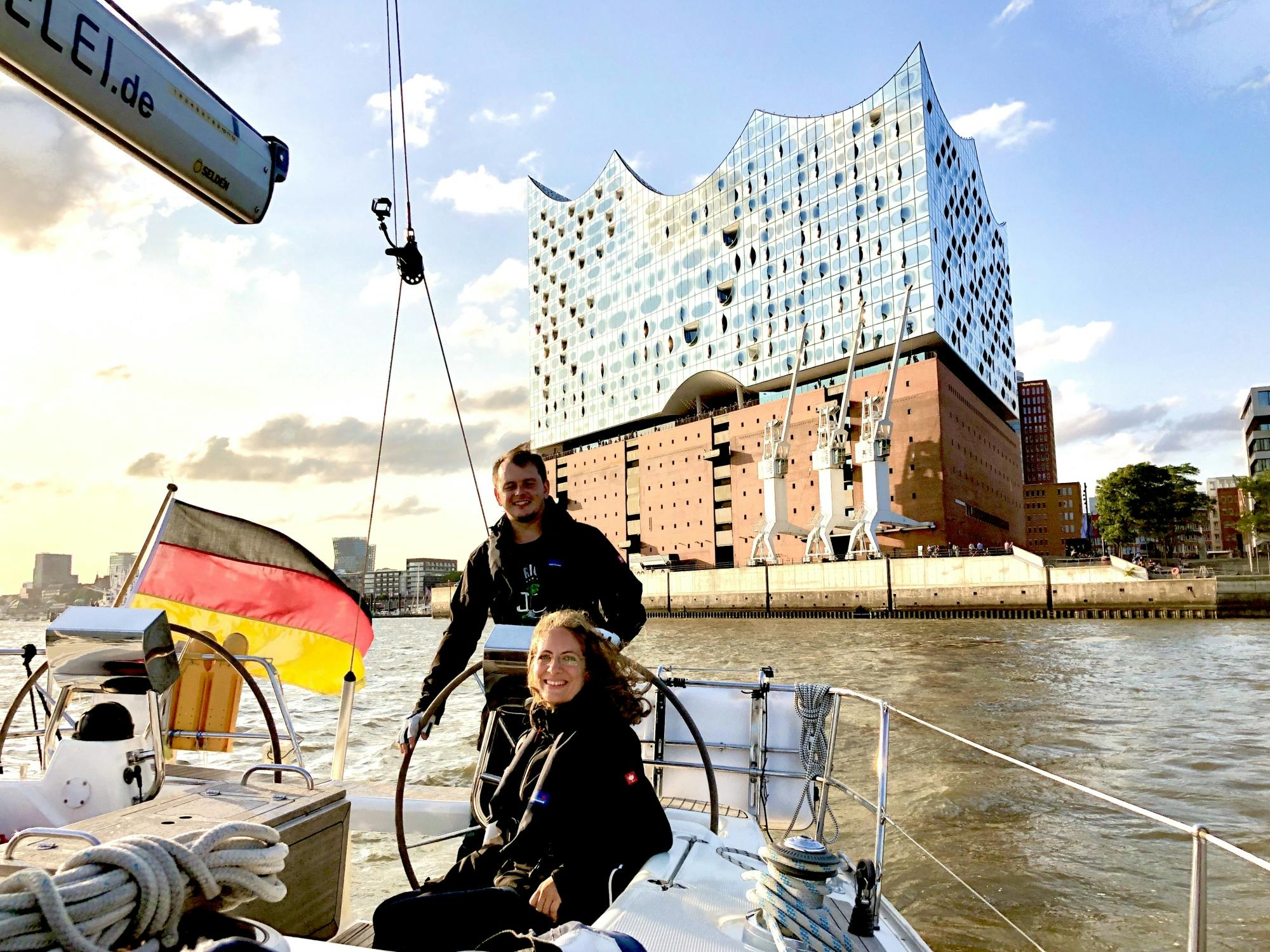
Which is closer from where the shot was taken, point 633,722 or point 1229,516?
point 633,722

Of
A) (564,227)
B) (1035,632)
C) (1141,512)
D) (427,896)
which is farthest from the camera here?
(564,227)

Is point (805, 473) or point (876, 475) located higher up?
point (805, 473)

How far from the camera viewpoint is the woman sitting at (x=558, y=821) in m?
1.97

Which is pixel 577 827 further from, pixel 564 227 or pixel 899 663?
pixel 564 227

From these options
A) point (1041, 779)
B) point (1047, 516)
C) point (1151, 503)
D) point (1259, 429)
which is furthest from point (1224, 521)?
point (1041, 779)

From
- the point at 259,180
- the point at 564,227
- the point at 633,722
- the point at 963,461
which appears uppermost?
the point at 564,227

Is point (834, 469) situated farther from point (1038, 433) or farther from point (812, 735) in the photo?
point (1038, 433)

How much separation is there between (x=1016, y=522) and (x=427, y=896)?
6267cm

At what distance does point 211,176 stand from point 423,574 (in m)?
193

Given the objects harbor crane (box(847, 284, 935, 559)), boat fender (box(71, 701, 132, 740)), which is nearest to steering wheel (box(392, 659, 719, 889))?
boat fender (box(71, 701, 132, 740))

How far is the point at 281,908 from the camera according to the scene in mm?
1846

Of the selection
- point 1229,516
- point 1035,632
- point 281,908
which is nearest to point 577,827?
point 281,908

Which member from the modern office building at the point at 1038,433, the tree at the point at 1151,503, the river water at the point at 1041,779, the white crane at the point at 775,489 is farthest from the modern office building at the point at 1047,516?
the river water at the point at 1041,779

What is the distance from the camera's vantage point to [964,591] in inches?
1479
